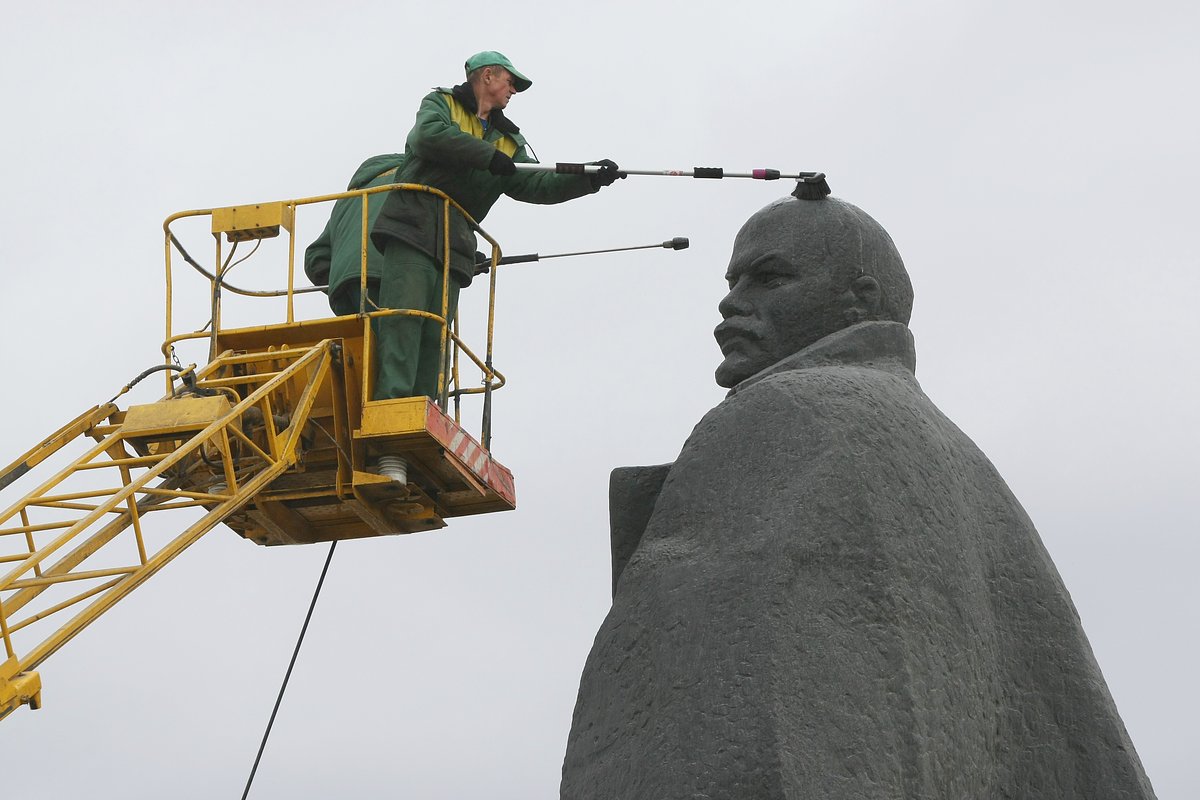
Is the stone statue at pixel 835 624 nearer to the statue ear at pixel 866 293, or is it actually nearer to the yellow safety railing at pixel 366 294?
the statue ear at pixel 866 293

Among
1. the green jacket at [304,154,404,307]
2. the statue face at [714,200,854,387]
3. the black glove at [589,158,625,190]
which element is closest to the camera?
the statue face at [714,200,854,387]

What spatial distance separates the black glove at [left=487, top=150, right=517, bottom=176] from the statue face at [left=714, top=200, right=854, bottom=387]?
6.01 metres

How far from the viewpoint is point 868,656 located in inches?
263

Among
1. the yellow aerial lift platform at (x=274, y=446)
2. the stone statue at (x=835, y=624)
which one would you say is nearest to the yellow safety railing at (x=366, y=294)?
the yellow aerial lift platform at (x=274, y=446)

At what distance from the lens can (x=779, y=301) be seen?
25.8ft

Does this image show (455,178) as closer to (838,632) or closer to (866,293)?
(866,293)

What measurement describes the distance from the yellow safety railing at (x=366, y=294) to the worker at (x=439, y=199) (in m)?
0.08

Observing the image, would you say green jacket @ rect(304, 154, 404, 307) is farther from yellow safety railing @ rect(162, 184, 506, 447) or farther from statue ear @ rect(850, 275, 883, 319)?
statue ear @ rect(850, 275, 883, 319)

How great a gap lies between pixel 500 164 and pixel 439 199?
112cm

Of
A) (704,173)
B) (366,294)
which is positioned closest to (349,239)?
(366,294)

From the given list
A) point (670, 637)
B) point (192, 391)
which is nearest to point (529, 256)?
point (192, 391)

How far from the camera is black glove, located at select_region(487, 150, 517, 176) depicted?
45.3ft

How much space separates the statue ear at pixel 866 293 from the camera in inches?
309

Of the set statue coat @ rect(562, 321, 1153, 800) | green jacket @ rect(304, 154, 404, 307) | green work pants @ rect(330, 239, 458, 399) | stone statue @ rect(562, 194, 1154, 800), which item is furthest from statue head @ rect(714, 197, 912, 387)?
green jacket @ rect(304, 154, 404, 307)
